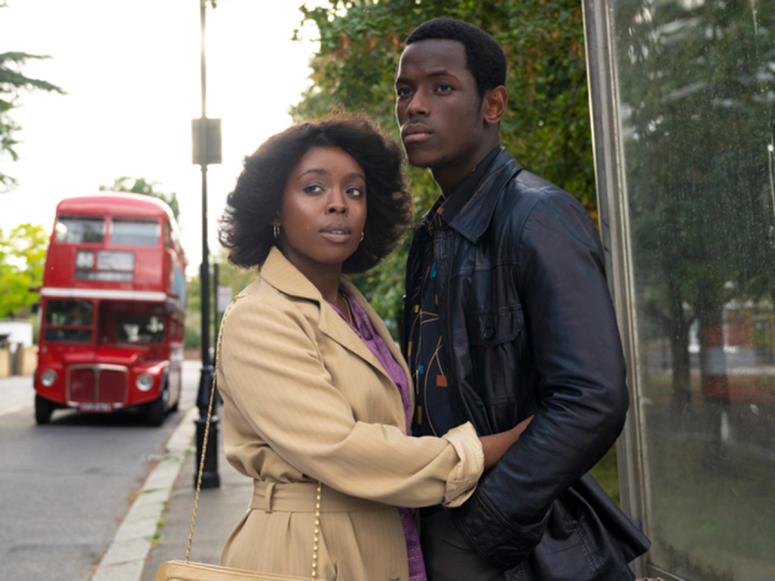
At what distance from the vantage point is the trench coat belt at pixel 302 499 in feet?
7.24

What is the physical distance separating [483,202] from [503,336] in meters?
0.33

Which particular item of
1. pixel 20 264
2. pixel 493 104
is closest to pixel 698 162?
pixel 493 104

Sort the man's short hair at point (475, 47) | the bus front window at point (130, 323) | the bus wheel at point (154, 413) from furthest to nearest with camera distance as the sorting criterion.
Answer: the bus front window at point (130, 323) → the bus wheel at point (154, 413) → the man's short hair at point (475, 47)

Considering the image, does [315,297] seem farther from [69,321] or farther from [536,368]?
[69,321]

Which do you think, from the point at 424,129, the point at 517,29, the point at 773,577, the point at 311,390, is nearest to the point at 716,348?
the point at 773,577

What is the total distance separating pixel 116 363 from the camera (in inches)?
712

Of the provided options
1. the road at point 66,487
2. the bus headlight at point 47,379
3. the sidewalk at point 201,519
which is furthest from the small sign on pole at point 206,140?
the bus headlight at point 47,379

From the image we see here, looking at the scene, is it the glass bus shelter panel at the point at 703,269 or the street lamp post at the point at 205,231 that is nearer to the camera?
the glass bus shelter panel at the point at 703,269

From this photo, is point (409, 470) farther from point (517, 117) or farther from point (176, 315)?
point (176, 315)

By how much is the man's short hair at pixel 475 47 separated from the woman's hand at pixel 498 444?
788mm

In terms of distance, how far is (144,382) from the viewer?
18.0 meters

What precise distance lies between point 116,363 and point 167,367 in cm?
139

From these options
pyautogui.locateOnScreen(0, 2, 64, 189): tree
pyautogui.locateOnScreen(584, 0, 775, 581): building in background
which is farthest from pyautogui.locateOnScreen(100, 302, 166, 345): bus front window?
pyautogui.locateOnScreen(584, 0, 775, 581): building in background

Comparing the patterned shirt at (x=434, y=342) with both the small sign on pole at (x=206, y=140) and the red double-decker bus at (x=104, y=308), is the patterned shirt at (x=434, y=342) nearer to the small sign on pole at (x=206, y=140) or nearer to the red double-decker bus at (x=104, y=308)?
the small sign on pole at (x=206, y=140)
